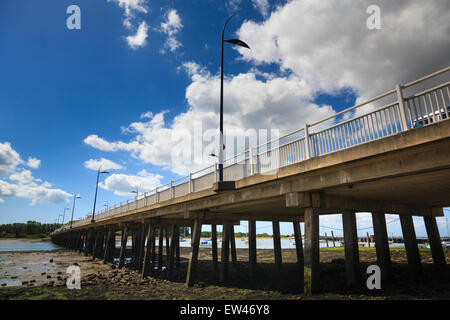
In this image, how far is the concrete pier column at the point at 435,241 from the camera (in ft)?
52.0

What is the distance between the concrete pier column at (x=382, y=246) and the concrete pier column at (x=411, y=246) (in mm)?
1908

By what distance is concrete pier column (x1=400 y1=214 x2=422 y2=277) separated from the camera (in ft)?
47.5

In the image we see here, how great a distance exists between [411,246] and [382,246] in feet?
8.17

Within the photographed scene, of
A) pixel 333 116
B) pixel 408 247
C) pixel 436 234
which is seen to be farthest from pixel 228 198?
pixel 436 234

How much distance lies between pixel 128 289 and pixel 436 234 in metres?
19.3

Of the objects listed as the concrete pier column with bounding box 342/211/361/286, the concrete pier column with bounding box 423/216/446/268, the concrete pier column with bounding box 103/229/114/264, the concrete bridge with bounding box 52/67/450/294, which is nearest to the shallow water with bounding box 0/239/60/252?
the concrete pier column with bounding box 103/229/114/264

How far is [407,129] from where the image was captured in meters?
6.68

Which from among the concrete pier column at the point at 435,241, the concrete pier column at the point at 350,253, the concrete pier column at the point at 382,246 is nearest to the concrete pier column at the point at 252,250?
the concrete pier column at the point at 350,253

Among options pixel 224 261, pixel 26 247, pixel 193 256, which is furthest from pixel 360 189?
pixel 26 247

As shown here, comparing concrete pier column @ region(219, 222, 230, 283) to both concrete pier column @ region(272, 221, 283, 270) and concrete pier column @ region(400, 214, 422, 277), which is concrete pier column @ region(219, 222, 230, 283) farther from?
concrete pier column @ region(400, 214, 422, 277)

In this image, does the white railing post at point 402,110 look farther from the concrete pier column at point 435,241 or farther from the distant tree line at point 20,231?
the distant tree line at point 20,231

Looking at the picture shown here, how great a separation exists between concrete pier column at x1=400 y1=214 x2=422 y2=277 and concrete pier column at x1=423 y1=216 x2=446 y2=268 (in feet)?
6.87

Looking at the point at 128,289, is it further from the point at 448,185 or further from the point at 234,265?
the point at 448,185
